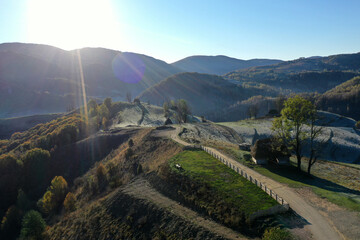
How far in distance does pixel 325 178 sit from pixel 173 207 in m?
26.8

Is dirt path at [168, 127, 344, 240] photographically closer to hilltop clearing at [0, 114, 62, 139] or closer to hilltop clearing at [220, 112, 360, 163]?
hilltop clearing at [220, 112, 360, 163]

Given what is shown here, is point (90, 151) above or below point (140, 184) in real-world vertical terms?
below

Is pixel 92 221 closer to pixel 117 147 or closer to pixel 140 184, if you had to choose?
pixel 140 184

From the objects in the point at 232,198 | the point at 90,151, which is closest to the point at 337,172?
the point at 232,198

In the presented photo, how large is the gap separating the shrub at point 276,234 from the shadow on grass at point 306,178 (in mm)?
14613

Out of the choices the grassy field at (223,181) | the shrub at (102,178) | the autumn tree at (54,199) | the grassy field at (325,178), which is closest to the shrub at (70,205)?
the shrub at (102,178)

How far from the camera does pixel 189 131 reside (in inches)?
2886

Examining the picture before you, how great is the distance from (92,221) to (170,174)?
1514cm

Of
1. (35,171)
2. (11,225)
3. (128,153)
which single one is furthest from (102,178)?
(35,171)

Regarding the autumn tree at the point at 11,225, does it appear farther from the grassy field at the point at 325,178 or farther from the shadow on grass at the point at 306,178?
the shadow on grass at the point at 306,178

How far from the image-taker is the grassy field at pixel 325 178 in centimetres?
2656

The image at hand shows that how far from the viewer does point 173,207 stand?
29062 millimetres

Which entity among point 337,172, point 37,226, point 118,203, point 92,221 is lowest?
point 37,226

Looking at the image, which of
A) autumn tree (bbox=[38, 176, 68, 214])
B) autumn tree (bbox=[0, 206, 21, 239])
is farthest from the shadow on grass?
autumn tree (bbox=[0, 206, 21, 239])
